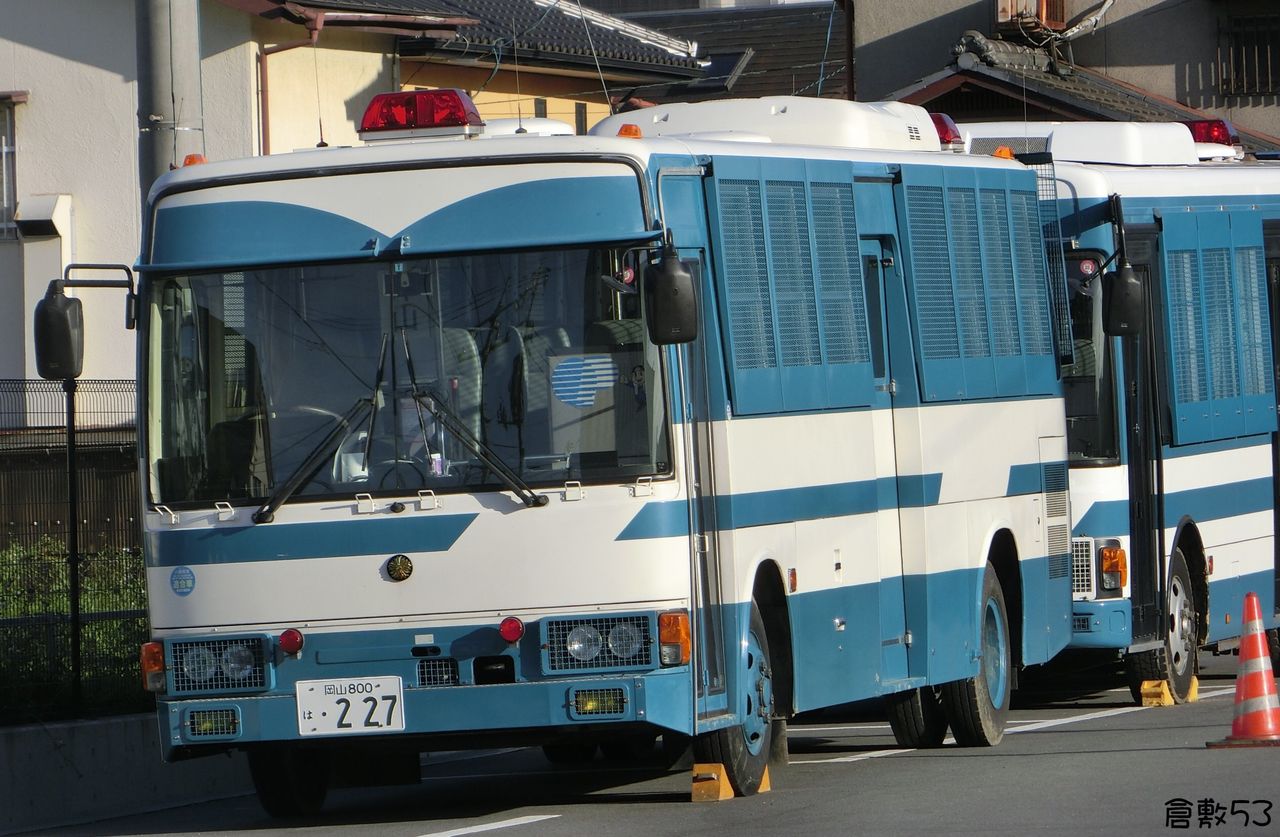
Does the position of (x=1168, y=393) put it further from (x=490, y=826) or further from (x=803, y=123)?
(x=490, y=826)

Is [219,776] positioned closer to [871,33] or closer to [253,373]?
[253,373]

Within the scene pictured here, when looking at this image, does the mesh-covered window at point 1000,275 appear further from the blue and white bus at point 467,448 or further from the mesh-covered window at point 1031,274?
the blue and white bus at point 467,448

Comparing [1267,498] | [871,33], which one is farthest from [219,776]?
[871,33]

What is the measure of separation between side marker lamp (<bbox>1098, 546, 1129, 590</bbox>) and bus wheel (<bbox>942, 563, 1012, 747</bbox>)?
5.01ft

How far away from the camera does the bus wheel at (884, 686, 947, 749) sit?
14.1 metres

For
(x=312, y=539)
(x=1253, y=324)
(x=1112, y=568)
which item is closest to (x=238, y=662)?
(x=312, y=539)

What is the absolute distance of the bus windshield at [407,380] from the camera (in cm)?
1071

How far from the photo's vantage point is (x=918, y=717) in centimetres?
1419

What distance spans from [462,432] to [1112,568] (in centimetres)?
654

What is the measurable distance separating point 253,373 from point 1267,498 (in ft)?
31.5

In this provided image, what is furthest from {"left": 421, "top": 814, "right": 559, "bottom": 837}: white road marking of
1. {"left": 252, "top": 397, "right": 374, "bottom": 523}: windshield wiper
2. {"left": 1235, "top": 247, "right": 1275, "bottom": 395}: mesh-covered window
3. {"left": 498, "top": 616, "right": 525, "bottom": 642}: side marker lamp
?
{"left": 1235, "top": 247, "right": 1275, "bottom": 395}: mesh-covered window

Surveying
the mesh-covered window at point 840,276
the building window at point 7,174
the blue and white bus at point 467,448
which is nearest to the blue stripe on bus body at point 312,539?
the blue and white bus at point 467,448

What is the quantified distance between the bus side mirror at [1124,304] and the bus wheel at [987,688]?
191cm

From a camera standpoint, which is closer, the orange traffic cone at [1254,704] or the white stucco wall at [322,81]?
the orange traffic cone at [1254,704]
